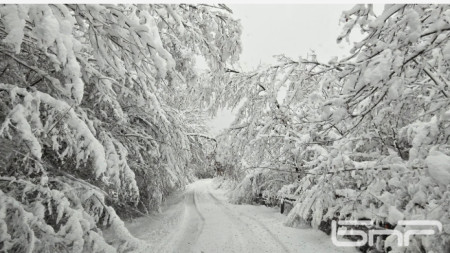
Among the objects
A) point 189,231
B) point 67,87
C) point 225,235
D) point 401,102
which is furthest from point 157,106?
point 189,231

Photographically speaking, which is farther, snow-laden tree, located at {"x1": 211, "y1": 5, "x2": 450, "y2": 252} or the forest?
the forest

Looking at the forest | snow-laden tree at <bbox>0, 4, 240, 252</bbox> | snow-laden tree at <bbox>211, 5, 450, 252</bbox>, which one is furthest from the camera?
snow-laden tree at <bbox>0, 4, 240, 252</bbox>

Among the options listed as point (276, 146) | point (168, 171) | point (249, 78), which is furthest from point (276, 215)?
point (249, 78)

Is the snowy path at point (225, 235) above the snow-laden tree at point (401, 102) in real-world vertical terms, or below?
below

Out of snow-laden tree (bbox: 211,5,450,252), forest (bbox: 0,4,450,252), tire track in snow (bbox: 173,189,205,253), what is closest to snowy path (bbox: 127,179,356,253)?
tire track in snow (bbox: 173,189,205,253)

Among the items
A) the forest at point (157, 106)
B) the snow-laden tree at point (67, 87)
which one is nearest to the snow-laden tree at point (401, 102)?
the forest at point (157, 106)

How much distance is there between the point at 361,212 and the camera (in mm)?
4180

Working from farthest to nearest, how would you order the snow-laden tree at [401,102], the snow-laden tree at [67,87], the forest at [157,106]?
the snow-laden tree at [67,87]
the forest at [157,106]
the snow-laden tree at [401,102]

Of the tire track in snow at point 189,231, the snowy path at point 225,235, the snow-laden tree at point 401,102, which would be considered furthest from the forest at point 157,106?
the snowy path at point 225,235

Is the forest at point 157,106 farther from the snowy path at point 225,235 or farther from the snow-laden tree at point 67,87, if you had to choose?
the snowy path at point 225,235

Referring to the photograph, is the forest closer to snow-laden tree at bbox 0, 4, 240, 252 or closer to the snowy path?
snow-laden tree at bbox 0, 4, 240, 252

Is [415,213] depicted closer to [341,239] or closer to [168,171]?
[341,239]

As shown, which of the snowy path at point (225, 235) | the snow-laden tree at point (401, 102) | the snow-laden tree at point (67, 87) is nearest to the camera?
the snow-laden tree at point (401, 102)

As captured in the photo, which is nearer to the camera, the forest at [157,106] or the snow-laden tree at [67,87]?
the forest at [157,106]
